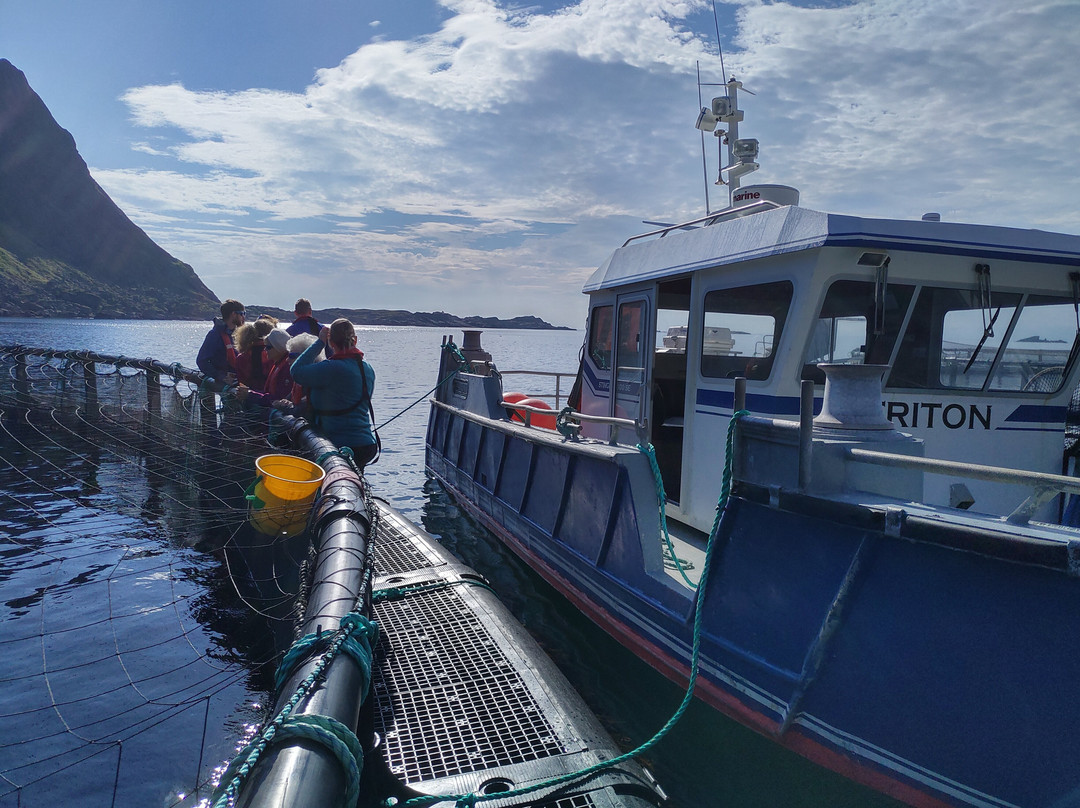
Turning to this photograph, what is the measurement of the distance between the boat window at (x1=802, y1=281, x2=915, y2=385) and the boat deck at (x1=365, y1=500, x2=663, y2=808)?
9.85 feet

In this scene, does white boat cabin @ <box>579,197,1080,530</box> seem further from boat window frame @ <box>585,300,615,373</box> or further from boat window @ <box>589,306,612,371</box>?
boat window @ <box>589,306,612,371</box>

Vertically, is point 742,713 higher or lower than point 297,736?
lower

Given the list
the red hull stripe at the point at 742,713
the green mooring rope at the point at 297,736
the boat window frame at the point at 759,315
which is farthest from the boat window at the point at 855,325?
the green mooring rope at the point at 297,736

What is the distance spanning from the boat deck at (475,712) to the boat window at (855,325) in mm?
3002

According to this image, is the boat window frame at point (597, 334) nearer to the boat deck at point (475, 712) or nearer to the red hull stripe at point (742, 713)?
the red hull stripe at point (742, 713)

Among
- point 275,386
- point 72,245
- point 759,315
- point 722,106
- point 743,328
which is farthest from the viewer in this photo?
point 72,245

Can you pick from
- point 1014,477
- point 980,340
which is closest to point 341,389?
point 980,340

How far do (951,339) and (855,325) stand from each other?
713 mm

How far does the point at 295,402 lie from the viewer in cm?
815

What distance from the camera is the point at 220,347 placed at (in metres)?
9.59

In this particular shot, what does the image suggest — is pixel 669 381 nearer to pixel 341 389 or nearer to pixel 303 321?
pixel 341 389

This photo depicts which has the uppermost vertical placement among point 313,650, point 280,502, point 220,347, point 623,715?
point 220,347

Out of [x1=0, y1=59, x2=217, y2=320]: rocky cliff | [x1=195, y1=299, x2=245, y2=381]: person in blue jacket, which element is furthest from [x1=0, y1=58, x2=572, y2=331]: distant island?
[x1=195, y1=299, x2=245, y2=381]: person in blue jacket

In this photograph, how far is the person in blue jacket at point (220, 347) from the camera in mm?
9492
